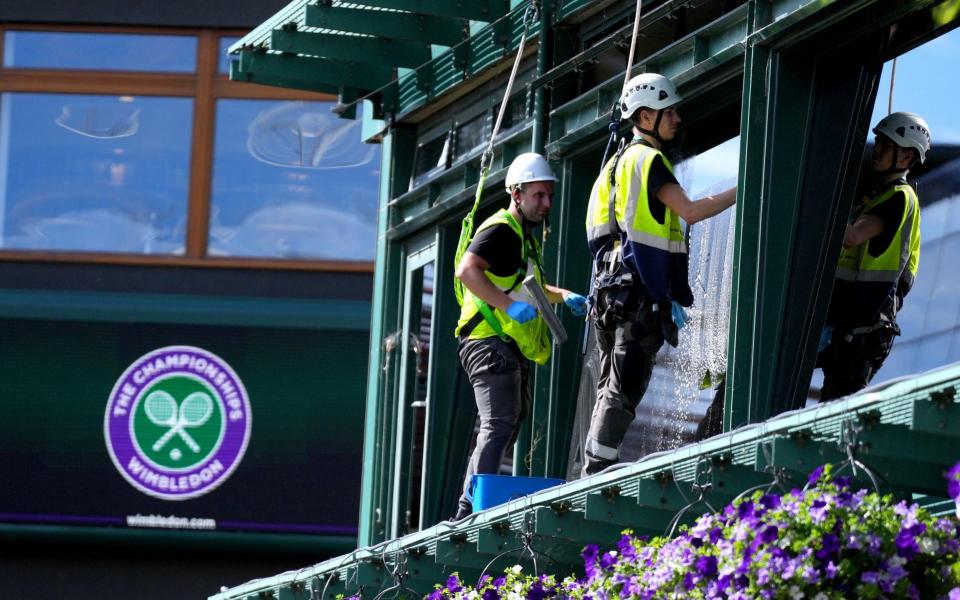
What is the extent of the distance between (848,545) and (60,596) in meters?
15.6

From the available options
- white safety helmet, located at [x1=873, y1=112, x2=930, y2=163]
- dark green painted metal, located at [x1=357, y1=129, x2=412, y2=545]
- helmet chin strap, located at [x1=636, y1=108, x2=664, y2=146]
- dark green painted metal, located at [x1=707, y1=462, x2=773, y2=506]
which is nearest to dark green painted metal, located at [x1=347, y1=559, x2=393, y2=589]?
helmet chin strap, located at [x1=636, y1=108, x2=664, y2=146]

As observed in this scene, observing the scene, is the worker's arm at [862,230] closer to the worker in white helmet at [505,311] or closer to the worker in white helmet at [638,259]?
the worker in white helmet at [638,259]

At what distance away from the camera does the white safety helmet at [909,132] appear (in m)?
8.63

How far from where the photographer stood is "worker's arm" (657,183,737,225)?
8703 mm

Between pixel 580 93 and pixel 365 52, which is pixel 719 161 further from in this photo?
pixel 365 52

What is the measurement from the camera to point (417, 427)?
13812mm

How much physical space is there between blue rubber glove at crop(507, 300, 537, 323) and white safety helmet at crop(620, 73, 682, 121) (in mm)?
1043

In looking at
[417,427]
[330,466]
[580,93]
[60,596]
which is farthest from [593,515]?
[60,596]

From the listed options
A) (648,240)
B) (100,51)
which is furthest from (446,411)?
(100,51)

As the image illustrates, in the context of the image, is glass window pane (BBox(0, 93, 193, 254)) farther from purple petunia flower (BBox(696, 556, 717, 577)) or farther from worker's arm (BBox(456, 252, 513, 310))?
purple petunia flower (BBox(696, 556, 717, 577))

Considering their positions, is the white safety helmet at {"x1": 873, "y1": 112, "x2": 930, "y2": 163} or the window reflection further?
the window reflection

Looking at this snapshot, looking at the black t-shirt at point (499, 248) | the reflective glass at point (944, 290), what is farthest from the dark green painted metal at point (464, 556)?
the reflective glass at point (944, 290)

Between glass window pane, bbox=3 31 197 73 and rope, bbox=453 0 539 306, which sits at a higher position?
glass window pane, bbox=3 31 197 73

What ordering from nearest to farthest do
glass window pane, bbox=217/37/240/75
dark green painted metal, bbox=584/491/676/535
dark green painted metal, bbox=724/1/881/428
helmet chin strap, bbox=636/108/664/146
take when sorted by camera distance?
dark green painted metal, bbox=584/491/676/535 → dark green painted metal, bbox=724/1/881/428 → helmet chin strap, bbox=636/108/664/146 → glass window pane, bbox=217/37/240/75
